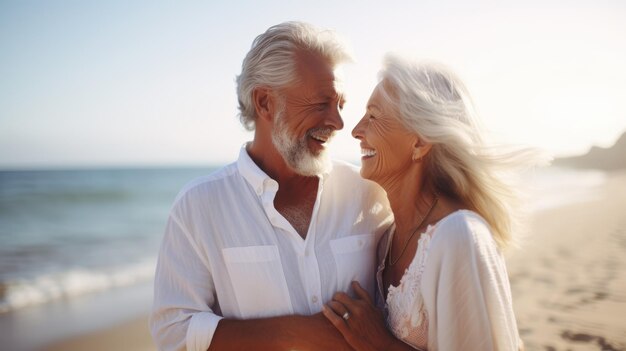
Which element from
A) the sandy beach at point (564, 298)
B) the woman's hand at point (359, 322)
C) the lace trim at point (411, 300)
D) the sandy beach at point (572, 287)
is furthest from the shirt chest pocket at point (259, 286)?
the sandy beach at point (572, 287)

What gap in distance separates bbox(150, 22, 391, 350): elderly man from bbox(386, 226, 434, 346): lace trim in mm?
264

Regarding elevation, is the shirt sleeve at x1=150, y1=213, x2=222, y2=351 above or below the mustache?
below

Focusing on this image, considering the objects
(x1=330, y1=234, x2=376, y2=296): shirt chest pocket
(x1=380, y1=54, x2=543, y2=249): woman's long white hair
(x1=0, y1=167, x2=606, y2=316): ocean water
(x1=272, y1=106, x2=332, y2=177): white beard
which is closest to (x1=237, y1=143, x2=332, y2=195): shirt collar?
(x1=272, y1=106, x2=332, y2=177): white beard

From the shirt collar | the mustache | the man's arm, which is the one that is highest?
the mustache

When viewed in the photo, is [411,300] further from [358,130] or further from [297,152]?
[297,152]

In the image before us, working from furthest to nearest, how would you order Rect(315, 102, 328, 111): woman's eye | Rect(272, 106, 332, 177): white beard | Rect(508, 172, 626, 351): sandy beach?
Rect(508, 172, 626, 351): sandy beach
Rect(315, 102, 328, 111): woman's eye
Rect(272, 106, 332, 177): white beard

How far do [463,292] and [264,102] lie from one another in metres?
1.80

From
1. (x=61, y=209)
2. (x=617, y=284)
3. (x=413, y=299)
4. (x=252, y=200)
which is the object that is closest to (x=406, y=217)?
(x=413, y=299)

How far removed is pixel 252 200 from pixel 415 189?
3.08 ft

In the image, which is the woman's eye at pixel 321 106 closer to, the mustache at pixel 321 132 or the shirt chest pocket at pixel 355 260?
the mustache at pixel 321 132

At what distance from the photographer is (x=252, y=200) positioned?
286 cm

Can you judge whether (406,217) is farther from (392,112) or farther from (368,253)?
(392,112)

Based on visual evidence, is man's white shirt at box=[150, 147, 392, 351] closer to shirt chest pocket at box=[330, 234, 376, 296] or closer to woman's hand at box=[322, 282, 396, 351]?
shirt chest pocket at box=[330, 234, 376, 296]

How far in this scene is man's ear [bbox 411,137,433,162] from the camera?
2.64 metres
